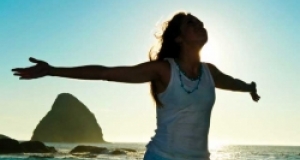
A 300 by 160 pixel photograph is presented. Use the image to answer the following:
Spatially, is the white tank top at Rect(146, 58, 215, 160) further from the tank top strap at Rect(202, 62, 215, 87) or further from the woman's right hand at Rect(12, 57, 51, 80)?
the woman's right hand at Rect(12, 57, 51, 80)

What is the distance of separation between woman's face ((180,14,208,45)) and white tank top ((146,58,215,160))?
1.15ft

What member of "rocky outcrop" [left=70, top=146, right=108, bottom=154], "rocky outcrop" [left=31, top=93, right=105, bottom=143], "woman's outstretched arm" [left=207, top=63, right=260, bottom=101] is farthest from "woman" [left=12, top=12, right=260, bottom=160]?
"rocky outcrop" [left=31, top=93, right=105, bottom=143]

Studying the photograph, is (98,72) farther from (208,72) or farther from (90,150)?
(90,150)

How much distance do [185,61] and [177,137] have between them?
589 mm

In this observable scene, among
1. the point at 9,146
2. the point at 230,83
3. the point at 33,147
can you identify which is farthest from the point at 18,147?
the point at 230,83

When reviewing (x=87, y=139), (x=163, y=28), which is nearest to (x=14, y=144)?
(x=163, y=28)

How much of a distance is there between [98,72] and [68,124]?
183 metres

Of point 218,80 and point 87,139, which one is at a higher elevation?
point 87,139

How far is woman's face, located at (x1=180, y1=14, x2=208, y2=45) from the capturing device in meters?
3.88

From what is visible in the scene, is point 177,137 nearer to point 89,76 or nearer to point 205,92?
point 205,92

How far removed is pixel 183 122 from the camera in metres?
3.57

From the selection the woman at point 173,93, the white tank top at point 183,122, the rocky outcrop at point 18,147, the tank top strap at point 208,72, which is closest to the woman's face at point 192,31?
the woman at point 173,93

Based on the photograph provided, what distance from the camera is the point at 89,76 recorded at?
3578mm

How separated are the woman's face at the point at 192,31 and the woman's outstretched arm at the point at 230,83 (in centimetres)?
26
